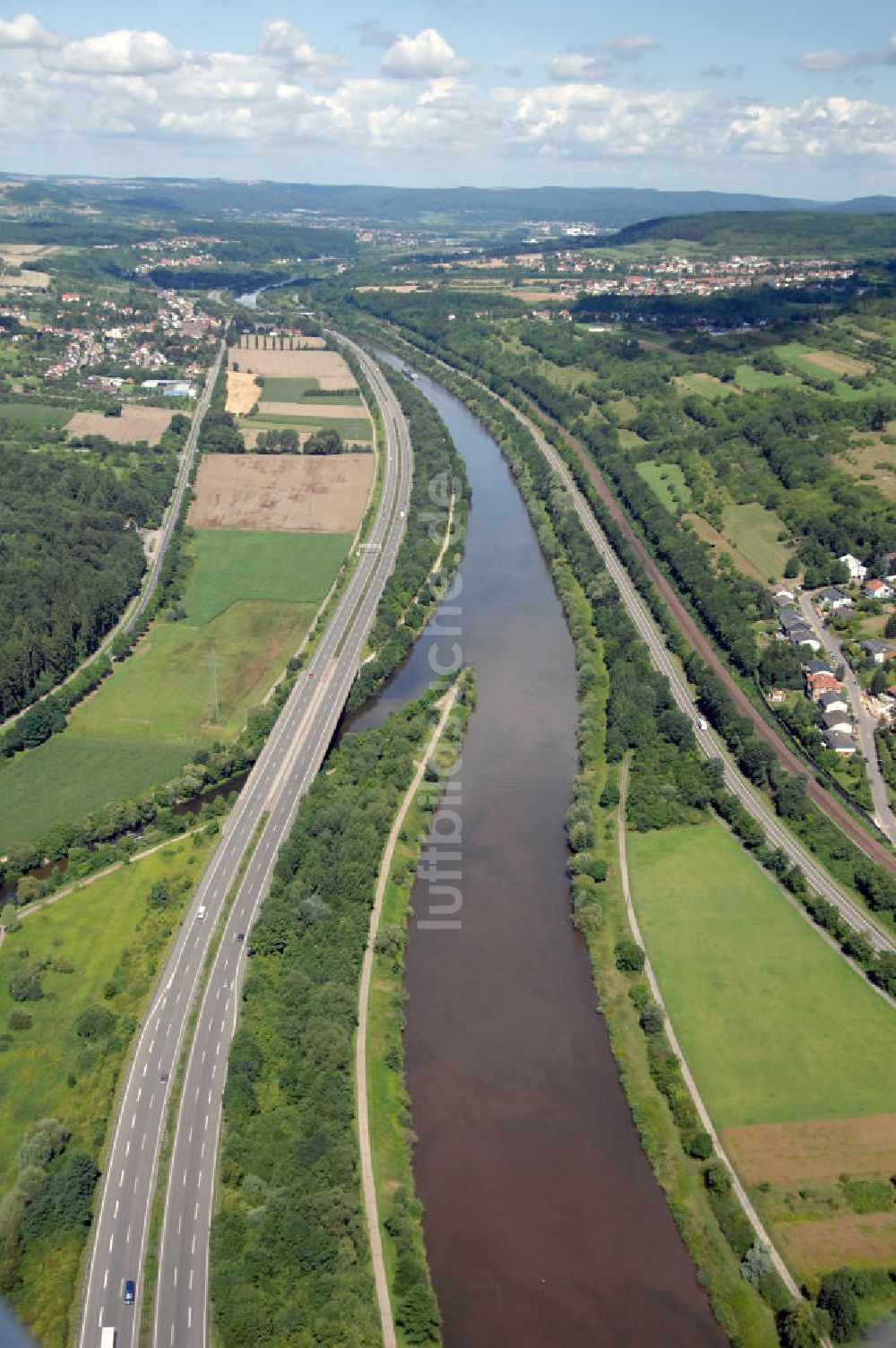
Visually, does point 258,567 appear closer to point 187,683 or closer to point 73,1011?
point 187,683

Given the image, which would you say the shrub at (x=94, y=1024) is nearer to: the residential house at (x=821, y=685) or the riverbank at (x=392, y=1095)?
the riverbank at (x=392, y=1095)

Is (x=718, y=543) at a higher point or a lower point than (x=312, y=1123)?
higher

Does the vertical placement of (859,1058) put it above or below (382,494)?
below

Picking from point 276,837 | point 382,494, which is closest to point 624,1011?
point 276,837

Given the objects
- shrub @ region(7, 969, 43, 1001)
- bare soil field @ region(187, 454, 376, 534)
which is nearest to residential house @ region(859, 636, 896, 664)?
bare soil field @ region(187, 454, 376, 534)

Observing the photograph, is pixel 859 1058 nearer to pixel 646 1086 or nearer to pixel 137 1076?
pixel 646 1086

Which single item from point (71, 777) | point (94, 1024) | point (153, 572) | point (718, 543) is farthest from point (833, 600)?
point (94, 1024)

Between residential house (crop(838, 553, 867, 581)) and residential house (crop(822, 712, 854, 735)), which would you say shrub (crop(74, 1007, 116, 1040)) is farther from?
residential house (crop(838, 553, 867, 581))
